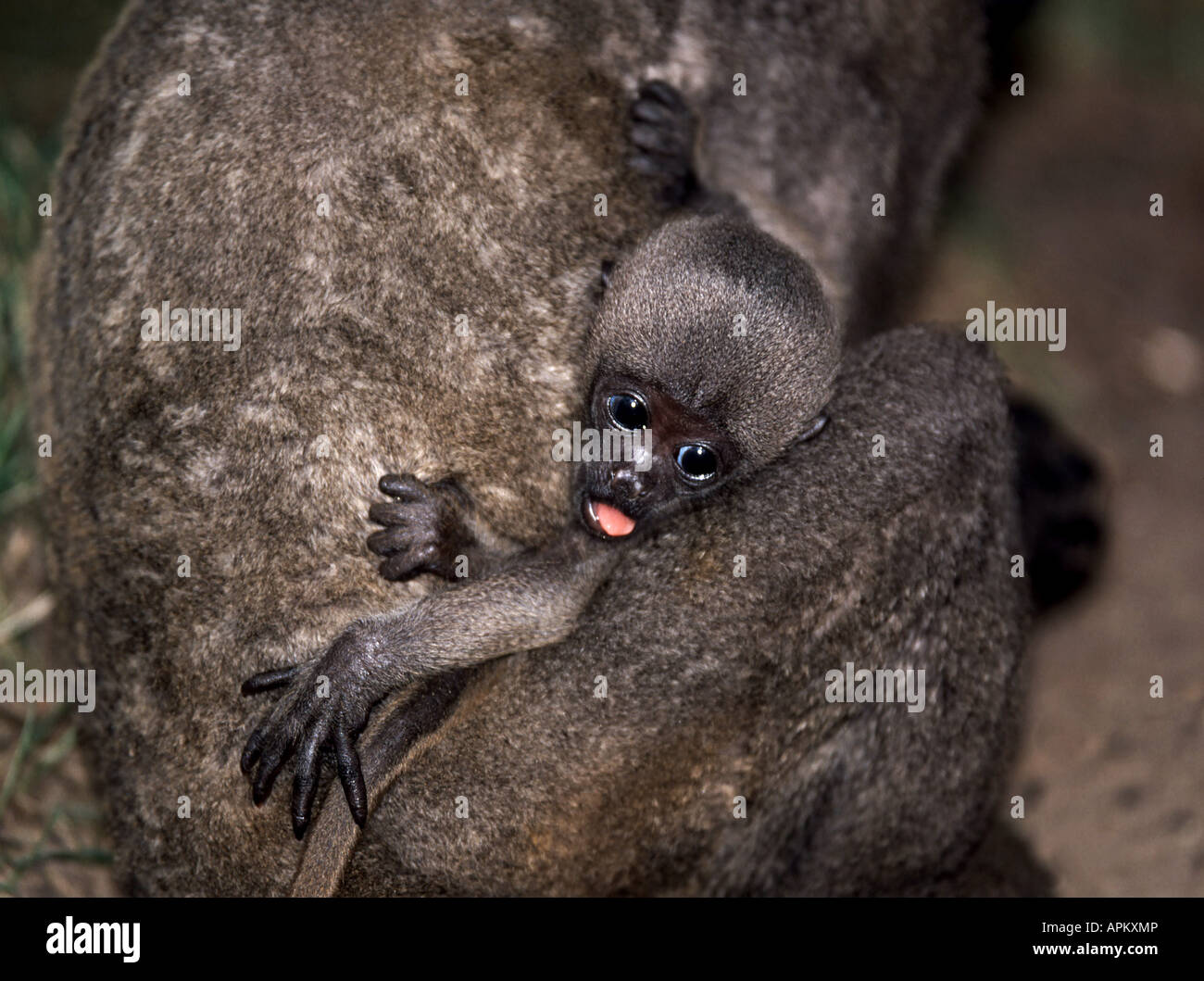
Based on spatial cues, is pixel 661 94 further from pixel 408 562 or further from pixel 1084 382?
pixel 1084 382

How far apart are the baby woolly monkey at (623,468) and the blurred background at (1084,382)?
1.22 m

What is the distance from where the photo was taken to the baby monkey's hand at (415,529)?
3197 mm

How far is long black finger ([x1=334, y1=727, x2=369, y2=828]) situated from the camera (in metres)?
3.01

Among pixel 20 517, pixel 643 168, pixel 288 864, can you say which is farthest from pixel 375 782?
pixel 20 517

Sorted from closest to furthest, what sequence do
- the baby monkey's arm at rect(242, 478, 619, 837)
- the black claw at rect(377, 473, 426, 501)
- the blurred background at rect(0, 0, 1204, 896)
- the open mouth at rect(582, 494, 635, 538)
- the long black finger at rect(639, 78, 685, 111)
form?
the baby monkey's arm at rect(242, 478, 619, 837) → the black claw at rect(377, 473, 426, 501) → the open mouth at rect(582, 494, 635, 538) → the long black finger at rect(639, 78, 685, 111) → the blurred background at rect(0, 0, 1204, 896)

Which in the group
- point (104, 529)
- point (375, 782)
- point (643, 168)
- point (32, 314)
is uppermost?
point (643, 168)

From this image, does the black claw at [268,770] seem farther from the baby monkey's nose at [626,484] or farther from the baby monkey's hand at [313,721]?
the baby monkey's nose at [626,484]

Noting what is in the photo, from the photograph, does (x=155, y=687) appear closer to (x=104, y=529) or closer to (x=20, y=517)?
(x=104, y=529)

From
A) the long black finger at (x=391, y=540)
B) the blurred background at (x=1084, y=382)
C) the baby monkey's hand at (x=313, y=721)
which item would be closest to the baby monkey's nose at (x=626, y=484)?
the long black finger at (x=391, y=540)

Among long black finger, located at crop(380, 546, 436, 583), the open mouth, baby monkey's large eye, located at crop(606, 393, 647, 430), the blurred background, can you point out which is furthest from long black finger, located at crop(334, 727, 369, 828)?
the blurred background

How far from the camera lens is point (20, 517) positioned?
203 inches

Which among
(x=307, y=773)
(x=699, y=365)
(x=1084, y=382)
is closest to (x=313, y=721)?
(x=307, y=773)

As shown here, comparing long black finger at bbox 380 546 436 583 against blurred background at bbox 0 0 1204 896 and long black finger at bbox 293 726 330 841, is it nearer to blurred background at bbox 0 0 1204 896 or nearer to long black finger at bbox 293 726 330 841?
long black finger at bbox 293 726 330 841
